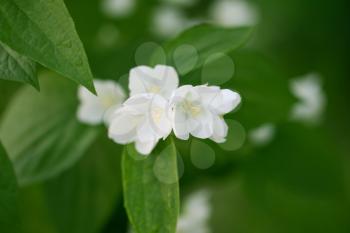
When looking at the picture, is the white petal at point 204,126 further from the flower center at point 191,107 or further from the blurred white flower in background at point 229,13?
the blurred white flower in background at point 229,13

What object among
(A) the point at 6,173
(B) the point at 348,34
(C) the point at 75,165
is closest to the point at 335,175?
(C) the point at 75,165

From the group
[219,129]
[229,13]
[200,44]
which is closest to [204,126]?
[219,129]

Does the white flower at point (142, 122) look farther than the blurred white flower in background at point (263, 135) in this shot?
No

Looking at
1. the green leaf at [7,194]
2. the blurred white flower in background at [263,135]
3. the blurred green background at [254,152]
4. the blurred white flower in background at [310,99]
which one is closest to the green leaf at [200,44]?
the blurred green background at [254,152]

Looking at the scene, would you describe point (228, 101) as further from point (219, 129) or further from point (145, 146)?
point (145, 146)

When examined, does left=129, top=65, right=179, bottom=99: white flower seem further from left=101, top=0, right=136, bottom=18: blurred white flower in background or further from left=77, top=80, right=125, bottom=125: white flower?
left=101, top=0, right=136, bottom=18: blurred white flower in background

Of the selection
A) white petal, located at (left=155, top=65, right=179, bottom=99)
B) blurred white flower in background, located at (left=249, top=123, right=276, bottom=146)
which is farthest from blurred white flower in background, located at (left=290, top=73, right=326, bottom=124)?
white petal, located at (left=155, top=65, right=179, bottom=99)
